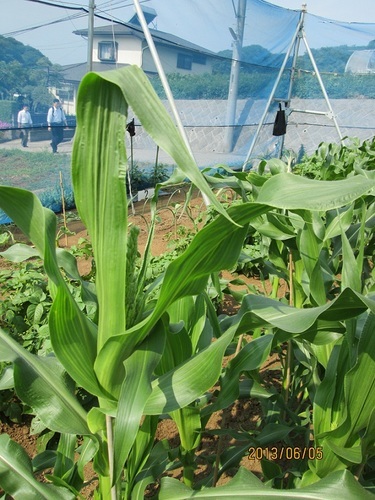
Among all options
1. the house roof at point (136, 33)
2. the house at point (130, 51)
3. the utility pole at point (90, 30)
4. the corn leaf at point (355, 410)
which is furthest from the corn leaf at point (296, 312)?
the house roof at point (136, 33)

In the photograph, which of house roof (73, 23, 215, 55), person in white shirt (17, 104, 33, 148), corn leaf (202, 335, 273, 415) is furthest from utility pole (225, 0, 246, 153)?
corn leaf (202, 335, 273, 415)

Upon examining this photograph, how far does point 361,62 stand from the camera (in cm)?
1024

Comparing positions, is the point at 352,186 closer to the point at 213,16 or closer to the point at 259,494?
the point at 259,494

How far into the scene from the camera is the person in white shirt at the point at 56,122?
16.2 feet

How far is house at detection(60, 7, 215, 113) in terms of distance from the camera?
501cm

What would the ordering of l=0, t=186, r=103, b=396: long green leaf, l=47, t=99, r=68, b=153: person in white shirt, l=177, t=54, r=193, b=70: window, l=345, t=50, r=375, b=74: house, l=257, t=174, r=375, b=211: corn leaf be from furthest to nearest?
l=345, t=50, r=375, b=74: house < l=177, t=54, r=193, b=70: window < l=47, t=99, r=68, b=153: person in white shirt < l=0, t=186, r=103, b=396: long green leaf < l=257, t=174, r=375, b=211: corn leaf

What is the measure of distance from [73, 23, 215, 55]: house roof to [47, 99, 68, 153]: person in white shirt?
810mm

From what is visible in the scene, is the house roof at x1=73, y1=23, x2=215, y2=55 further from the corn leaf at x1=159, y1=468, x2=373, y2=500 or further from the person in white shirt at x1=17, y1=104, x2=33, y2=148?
the corn leaf at x1=159, y1=468, x2=373, y2=500

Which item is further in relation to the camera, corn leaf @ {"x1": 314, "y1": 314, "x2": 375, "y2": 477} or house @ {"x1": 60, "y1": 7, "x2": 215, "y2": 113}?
house @ {"x1": 60, "y1": 7, "x2": 215, "y2": 113}

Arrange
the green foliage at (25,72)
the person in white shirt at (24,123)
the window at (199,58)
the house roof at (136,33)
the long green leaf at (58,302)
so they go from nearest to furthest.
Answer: the long green leaf at (58,302)
the green foliage at (25,72)
the person in white shirt at (24,123)
the house roof at (136,33)
the window at (199,58)

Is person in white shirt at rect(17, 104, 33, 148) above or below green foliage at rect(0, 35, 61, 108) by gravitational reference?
below

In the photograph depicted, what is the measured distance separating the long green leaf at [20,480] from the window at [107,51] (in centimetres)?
501

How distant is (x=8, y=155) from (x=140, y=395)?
438 centimetres

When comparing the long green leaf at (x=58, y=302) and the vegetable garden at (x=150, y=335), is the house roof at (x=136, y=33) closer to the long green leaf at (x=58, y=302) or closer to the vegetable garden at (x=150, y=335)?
the vegetable garden at (x=150, y=335)
